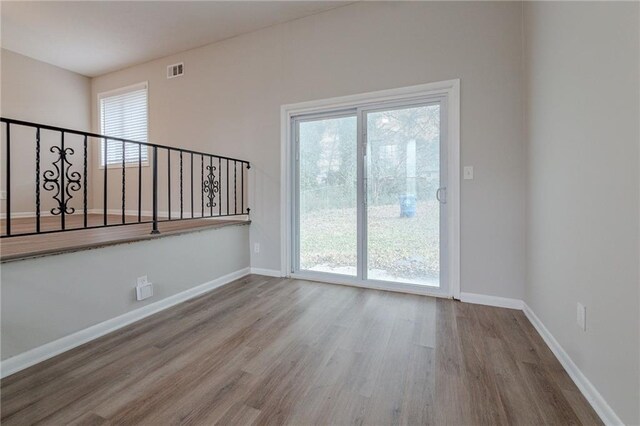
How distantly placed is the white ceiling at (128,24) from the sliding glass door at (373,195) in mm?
1199

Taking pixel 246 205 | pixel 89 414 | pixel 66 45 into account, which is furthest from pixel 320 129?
pixel 66 45

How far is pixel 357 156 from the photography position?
296 centimetres

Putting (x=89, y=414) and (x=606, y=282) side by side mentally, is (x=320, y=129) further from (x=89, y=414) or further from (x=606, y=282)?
(x=89, y=414)

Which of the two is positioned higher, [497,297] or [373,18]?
[373,18]

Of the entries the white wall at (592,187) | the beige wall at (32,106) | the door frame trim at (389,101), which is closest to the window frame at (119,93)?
the beige wall at (32,106)

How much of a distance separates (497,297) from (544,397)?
1.22 m

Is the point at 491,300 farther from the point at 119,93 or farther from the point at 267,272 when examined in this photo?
the point at 119,93

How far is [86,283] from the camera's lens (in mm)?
1852

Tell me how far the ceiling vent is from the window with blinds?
0.52 m

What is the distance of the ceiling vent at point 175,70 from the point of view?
12.7 ft

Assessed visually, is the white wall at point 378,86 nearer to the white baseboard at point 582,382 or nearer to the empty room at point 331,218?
the empty room at point 331,218

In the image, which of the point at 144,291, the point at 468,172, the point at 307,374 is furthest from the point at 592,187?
the point at 144,291

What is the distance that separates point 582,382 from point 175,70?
4.93 m

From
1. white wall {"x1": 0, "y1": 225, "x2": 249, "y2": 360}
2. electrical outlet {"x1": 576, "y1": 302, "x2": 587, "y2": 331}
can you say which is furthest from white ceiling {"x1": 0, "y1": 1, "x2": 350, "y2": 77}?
electrical outlet {"x1": 576, "y1": 302, "x2": 587, "y2": 331}
